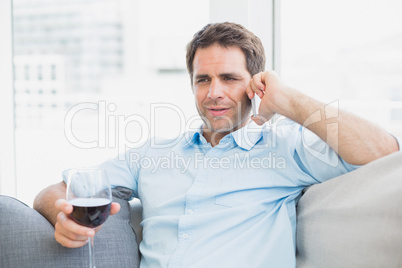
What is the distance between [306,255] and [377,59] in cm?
139

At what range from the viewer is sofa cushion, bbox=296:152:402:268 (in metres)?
0.96

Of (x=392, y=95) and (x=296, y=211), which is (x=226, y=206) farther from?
(x=392, y=95)

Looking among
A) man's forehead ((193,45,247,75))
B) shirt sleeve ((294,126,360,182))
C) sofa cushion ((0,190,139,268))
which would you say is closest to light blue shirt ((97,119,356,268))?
shirt sleeve ((294,126,360,182))

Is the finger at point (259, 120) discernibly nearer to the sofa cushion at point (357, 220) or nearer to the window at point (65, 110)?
the sofa cushion at point (357, 220)

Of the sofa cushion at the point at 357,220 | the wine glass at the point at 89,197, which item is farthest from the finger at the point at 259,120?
the wine glass at the point at 89,197

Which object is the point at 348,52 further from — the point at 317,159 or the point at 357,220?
the point at 357,220

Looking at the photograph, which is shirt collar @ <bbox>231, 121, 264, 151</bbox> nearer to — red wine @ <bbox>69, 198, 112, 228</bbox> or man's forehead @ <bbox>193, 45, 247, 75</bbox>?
man's forehead @ <bbox>193, 45, 247, 75</bbox>

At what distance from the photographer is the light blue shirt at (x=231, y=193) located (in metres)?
1.21

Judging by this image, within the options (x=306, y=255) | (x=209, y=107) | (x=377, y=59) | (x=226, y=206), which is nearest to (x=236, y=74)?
(x=209, y=107)

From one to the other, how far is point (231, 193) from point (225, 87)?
477 mm

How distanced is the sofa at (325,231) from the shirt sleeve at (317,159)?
0.05 m

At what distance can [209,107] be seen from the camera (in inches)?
61.4

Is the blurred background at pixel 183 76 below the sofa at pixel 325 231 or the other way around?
the other way around

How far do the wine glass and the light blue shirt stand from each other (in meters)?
0.36
